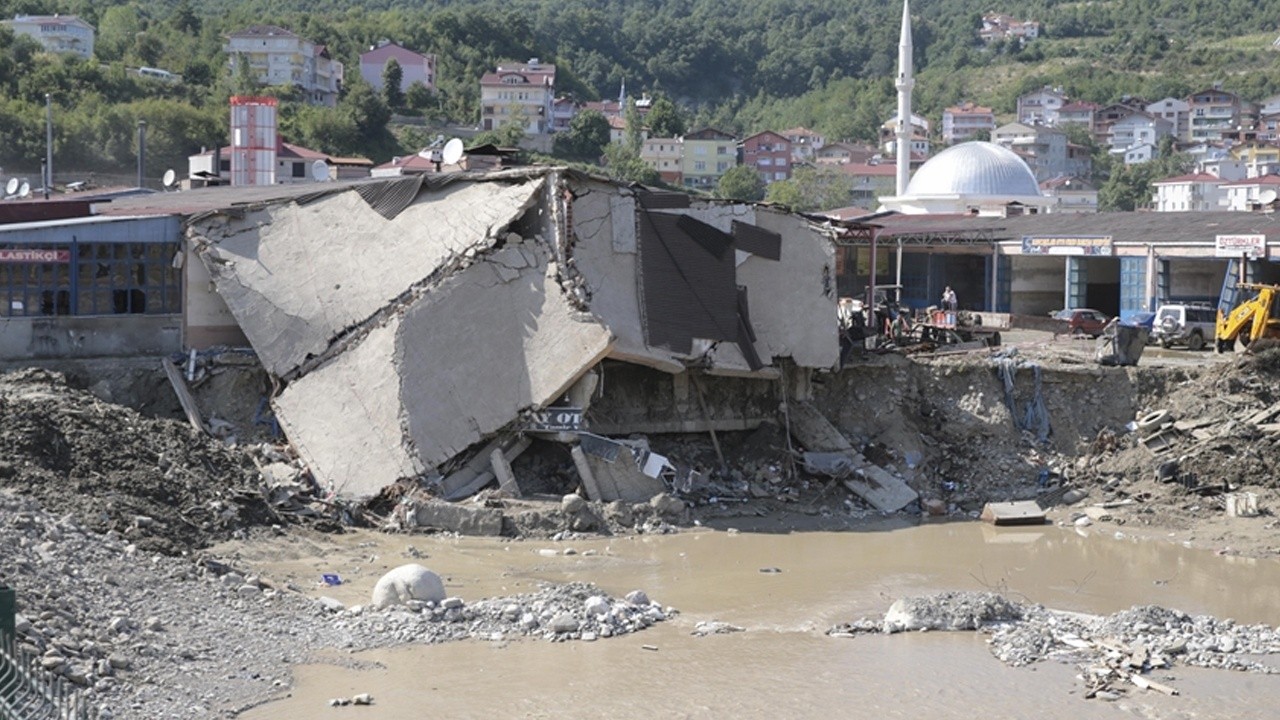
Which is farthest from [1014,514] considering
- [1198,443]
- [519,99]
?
[519,99]

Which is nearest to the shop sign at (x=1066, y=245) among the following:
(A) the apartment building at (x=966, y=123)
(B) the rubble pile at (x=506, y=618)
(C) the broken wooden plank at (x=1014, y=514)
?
(C) the broken wooden plank at (x=1014, y=514)

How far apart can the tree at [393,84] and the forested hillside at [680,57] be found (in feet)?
4.83

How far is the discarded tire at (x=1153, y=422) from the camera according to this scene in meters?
29.0

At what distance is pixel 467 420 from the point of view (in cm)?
2509

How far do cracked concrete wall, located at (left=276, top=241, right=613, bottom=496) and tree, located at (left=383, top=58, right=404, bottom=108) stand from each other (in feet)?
267

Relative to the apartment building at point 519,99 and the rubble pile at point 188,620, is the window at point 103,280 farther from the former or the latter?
the apartment building at point 519,99

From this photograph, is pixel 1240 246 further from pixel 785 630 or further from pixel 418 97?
pixel 418 97

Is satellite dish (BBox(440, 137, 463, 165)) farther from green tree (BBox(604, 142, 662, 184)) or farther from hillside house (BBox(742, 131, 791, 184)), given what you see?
hillside house (BBox(742, 131, 791, 184))

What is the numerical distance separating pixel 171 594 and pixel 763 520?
35.6 feet

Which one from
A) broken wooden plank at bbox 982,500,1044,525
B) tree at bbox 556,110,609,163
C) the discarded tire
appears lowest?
broken wooden plank at bbox 982,500,1044,525

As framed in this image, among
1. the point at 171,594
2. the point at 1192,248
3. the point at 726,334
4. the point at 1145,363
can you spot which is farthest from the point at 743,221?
the point at 1192,248

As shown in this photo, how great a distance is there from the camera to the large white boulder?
18.8m

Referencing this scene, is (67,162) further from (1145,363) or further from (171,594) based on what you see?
(171,594)

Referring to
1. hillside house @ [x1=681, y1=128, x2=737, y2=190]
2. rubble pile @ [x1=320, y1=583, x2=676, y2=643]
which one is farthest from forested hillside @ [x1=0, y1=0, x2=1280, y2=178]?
rubble pile @ [x1=320, y1=583, x2=676, y2=643]
